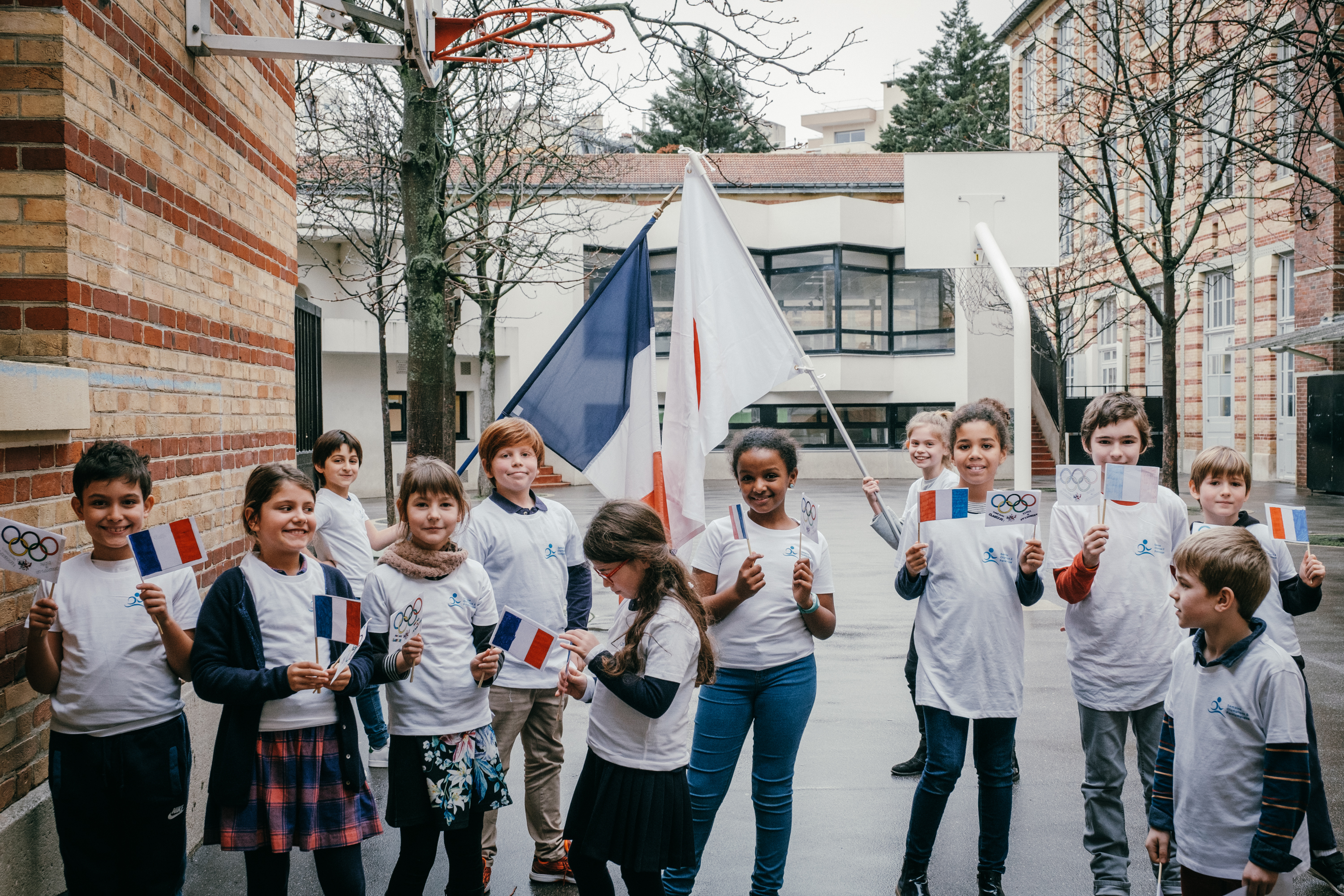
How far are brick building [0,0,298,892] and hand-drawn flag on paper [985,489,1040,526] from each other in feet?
10.5

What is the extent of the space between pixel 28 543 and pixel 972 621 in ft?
10.3

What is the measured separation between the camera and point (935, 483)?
5535 mm

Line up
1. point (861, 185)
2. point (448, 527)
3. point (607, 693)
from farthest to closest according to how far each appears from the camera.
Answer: point (861, 185)
point (448, 527)
point (607, 693)

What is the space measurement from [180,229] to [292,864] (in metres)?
2.77

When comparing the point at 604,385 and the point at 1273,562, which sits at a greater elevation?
the point at 604,385

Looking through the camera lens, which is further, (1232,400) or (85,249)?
(1232,400)

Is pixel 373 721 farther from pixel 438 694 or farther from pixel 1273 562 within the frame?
pixel 1273 562

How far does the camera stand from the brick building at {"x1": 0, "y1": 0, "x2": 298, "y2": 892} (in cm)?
349

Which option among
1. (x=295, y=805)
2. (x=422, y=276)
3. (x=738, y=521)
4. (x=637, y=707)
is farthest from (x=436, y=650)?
(x=422, y=276)

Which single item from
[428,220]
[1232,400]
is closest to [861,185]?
[1232,400]

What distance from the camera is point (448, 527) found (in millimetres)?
3725

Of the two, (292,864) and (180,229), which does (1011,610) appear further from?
(180,229)

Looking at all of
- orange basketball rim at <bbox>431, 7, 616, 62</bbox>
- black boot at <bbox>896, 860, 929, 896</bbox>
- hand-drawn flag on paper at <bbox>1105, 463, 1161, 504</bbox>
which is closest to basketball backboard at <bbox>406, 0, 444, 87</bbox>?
orange basketball rim at <bbox>431, 7, 616, 62</bbox>

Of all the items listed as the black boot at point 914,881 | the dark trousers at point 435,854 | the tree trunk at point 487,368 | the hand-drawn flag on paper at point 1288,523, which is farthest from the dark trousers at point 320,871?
the tree trunk at point 487,368
